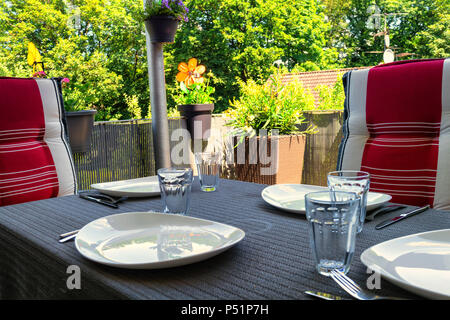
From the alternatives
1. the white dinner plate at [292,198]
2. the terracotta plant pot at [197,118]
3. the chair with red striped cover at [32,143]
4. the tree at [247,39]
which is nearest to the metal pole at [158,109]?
the terracotta plant pot at [197,118]

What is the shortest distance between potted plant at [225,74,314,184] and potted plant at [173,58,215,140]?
352 mm

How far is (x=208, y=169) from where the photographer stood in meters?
1.23

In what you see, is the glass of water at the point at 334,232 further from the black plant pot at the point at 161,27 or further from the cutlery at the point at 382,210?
the black plant pot at the point at 161,27

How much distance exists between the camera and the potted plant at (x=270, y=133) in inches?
113

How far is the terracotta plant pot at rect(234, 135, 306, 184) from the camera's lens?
287cm

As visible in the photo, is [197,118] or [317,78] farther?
[317,78]

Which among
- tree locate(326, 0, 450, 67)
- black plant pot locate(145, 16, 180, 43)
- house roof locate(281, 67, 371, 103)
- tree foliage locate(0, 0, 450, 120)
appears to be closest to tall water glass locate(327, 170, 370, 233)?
black plant pot locate(145, 16, 180, 43)

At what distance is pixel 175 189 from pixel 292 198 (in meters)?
0.33

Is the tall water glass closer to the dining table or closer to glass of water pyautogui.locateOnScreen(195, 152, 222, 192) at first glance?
the dining table

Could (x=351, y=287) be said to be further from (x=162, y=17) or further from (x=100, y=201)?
(x=162, y=17)

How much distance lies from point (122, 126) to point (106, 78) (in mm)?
14526

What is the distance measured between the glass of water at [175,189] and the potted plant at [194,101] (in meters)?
2.63

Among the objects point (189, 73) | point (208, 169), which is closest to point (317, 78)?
point (189, 73)

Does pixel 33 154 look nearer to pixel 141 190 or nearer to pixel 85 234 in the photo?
pixel 141 190
